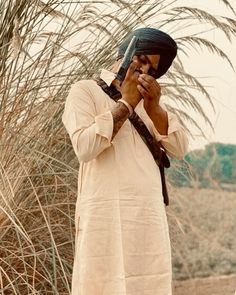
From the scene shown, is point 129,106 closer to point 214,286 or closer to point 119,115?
point 119,115

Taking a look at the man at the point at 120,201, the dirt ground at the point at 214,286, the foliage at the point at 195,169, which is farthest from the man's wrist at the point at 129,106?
the dirt ground at the point at 214,286

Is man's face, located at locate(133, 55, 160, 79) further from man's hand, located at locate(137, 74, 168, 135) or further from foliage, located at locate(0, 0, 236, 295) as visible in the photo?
foliage, located at locate(0, 0, 236, 295)

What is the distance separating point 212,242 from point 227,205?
66 cm

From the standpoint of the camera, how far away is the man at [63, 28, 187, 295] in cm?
140

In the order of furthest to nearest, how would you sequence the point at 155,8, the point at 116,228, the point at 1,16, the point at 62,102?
the point at 155,8 < the point at 62,102 < the point at 1,16 < the point at 116,228

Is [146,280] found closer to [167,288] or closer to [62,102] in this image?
[167,288]

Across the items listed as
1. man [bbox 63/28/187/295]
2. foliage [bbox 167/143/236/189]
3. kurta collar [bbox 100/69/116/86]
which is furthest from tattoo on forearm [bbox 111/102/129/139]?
foliage [bbox 167/143/236/189]

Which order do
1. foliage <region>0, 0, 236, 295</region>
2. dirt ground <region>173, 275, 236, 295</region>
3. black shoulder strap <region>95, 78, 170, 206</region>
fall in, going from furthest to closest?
dirt ground <region>173, 275, 236, 295</region> → foliage <region>0, 0, 236, 295</region> → black shoulder strap <region>95, 78, 170, 206</region>

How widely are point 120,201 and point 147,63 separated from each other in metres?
0.25

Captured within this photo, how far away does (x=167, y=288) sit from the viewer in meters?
1.44

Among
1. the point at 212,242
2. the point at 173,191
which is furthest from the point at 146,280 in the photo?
the point at 212,242

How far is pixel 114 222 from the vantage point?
4.63 ft

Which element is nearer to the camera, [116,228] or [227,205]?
[116,228]

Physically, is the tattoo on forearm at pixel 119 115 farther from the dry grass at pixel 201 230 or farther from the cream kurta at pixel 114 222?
the dry grass at pixel 201 230
